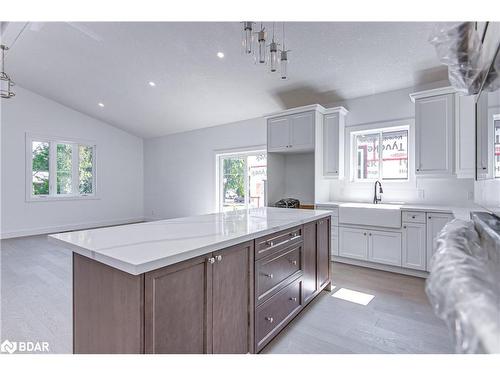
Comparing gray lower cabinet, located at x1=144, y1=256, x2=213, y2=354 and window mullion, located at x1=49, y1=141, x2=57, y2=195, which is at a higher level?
window mullion, located at x1=49, y1=141, x2=57, y2=195

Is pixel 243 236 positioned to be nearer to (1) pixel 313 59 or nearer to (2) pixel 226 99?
(1) pixel 313 59

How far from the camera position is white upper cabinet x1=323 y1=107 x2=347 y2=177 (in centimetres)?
→ 401

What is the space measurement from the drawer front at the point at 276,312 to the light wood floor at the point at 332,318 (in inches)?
4.3

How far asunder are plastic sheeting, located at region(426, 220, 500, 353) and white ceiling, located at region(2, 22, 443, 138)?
2862 mm

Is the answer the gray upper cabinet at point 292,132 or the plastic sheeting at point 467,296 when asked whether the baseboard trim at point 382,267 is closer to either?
the gray upper cabinet at point 292,132

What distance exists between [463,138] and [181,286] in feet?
11.7

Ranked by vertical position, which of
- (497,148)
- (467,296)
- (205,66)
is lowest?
(467,296)

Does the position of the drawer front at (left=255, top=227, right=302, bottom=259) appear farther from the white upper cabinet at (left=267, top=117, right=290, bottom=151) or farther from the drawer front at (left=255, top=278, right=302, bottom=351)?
the white upper cabinet at (left=267, top=117, right=290, bottom=151)

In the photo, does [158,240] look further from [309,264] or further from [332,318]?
[332,318]

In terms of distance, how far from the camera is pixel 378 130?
4.04 metres

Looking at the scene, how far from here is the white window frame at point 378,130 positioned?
3738mm

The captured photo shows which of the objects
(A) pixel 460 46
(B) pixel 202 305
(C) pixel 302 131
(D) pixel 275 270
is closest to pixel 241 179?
(C) pixel 302 131

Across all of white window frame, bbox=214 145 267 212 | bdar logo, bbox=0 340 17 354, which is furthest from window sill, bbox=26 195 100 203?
bdar logo, bbox=0 340 17 354
